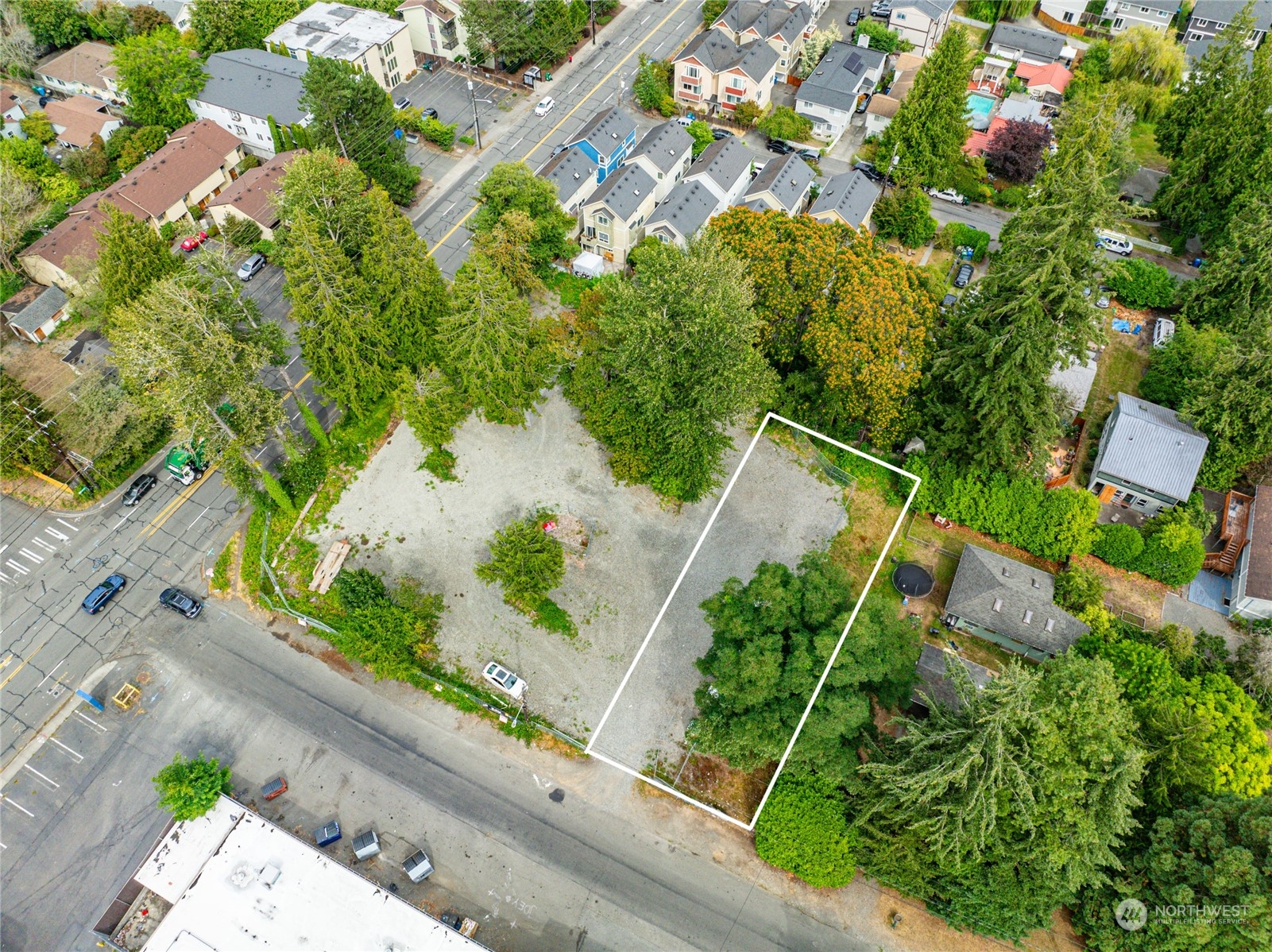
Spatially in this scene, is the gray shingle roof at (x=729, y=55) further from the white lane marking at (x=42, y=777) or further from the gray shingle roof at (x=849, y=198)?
the white lane marking at (x=42, y=777)

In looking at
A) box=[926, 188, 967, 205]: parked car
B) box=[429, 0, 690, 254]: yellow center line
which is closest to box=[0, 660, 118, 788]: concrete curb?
box=[429, 0, 690, 254]: yellow center line

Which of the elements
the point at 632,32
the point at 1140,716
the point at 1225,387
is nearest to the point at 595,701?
the point at 1140,716

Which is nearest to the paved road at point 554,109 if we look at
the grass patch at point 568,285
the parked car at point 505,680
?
the grass patch at point 568,285

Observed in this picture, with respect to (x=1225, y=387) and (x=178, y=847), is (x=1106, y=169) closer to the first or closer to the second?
(x=1225, y=387)

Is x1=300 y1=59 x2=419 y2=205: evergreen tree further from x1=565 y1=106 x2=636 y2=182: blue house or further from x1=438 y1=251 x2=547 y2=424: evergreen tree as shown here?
x1=438 y1=251 x2=547 y2=424: evergreen tree

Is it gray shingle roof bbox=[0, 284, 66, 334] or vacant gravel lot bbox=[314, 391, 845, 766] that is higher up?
gray shingle roof bbox=[0, 284, 66, 334]

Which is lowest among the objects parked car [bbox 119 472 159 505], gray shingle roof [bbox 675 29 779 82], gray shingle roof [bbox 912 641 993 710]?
gray shingle roof [bbox 912 641 993 710]
